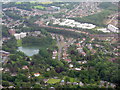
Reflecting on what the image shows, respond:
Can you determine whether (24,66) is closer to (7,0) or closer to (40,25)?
(40,25)

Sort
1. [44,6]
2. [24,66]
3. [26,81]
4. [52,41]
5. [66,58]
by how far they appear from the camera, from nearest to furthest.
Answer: [26,81]
[24,66]
[66,58]
[52,41]
[44,6]

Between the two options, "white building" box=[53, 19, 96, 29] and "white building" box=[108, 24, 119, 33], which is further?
"white building" box=[53, 19, 96, 29]

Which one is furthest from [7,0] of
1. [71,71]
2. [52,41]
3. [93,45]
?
[71,71]

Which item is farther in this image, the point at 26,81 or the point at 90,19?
the point at 90,19

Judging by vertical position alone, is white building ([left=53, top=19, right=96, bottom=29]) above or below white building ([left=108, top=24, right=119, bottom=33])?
below

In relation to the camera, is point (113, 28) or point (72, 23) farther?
point (72, 23)

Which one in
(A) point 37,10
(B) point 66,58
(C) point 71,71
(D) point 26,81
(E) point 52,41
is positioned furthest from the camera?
(A) point 37,10

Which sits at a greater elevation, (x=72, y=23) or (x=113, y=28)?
(x=113, y=28)

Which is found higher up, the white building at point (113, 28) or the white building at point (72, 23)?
the white building at point (113, 28)

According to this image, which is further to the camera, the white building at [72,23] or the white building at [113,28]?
the white building at [72,23]

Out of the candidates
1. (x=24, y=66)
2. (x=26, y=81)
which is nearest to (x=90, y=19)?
(x=24, y=66)
